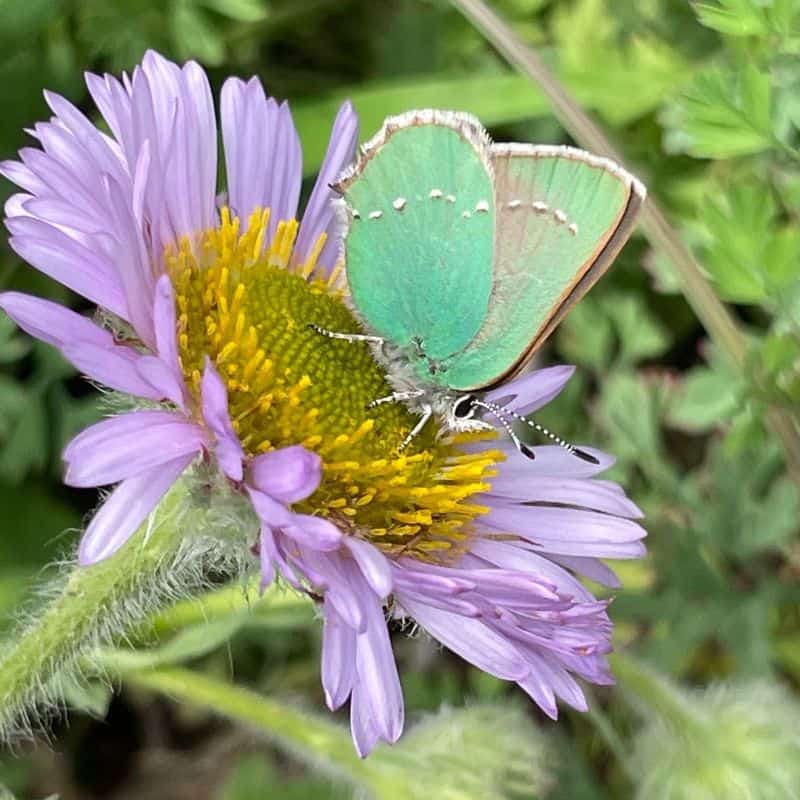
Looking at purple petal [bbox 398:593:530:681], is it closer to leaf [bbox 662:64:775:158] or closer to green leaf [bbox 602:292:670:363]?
leaf [bbox 662:64:775:158]

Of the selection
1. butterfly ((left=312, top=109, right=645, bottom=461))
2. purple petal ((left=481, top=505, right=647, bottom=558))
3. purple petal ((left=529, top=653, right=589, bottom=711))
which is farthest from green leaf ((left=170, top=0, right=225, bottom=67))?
purple petal ((left=529, top=653, right=589, bottom=711))

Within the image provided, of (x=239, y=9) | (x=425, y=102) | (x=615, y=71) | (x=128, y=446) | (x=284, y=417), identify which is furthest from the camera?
(x=615, y=71)

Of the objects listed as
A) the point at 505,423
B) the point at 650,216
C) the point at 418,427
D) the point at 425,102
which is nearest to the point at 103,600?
the point at 418,427

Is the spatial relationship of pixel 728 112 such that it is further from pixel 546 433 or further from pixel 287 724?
pixel 287 724

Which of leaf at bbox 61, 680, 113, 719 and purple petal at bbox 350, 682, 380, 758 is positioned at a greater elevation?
purple petal at bbox 350, 682, 380, 758

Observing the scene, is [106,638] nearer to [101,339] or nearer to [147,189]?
[101,339]

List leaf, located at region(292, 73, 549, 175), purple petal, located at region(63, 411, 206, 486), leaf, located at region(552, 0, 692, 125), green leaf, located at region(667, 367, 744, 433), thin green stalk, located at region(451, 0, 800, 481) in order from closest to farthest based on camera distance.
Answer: purple petal, located at region(63, 411, 206, 486) < thin green stalk, located at region(451, 0, 800, 481) < green leaf, located at region(667, 367, 744, 433) < leaf, located at region(292, 73, 549, 175) < leaf, located at region(552, 0, 692, 125)

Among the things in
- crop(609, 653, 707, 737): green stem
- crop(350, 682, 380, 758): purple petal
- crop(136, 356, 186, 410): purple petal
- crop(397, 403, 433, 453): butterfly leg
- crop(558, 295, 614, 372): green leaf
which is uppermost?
crop(136, 356, 186, 410): purple petal
